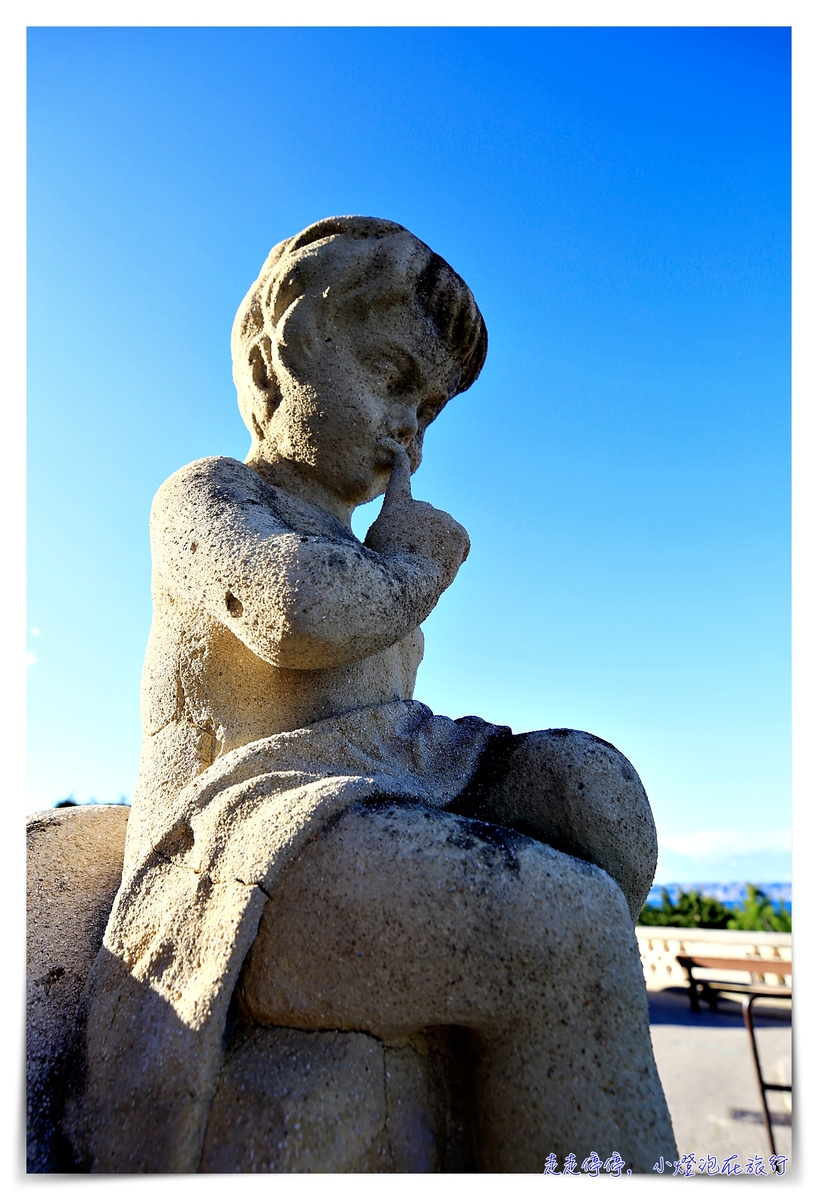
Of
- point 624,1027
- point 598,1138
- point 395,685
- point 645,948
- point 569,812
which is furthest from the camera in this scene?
point 645,948

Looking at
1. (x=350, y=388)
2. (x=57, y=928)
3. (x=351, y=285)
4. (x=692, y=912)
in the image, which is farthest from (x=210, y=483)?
(x=692, y=912)

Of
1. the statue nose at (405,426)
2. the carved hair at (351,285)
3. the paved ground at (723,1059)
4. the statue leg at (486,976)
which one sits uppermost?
the carved hair at (351,285)

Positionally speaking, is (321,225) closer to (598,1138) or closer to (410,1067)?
(410,1067)

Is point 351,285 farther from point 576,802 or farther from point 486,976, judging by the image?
point 486,976

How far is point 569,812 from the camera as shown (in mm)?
2047

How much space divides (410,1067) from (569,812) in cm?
71

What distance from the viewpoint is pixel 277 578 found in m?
1.95

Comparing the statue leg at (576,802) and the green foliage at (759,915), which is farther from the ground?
the statue leg at (576,802)

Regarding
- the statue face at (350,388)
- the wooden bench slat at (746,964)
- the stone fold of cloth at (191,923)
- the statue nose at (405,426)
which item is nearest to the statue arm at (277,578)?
the stone fold of cloth at (191,923)

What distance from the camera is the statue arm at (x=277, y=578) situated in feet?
6.40

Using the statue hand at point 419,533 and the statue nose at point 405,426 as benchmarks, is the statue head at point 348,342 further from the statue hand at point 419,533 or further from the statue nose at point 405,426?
the statue hand at point 419,533

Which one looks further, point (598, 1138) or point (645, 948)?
point (645, 948)

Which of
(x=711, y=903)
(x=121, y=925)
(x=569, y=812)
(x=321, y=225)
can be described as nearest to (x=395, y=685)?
(x=569, y=812)

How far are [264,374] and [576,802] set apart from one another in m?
1.76
